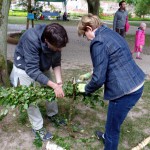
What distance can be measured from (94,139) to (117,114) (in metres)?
0.94

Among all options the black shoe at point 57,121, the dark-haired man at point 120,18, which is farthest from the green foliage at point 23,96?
the dark-haired man at point 120,18

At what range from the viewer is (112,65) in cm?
254

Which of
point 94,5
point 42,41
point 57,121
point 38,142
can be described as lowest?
point 38,142

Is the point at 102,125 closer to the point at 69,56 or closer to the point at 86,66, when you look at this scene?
the point at 86,66

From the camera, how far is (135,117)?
4254 millimetres

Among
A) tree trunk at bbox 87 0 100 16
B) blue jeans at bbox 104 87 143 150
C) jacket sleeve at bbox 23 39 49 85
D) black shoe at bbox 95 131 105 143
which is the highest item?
tree trunk at bbox 87 0 100 16

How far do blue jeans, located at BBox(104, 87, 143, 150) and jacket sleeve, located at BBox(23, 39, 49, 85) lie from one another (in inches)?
30.4

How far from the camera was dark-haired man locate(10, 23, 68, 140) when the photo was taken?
2661mm

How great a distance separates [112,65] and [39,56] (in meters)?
0.88

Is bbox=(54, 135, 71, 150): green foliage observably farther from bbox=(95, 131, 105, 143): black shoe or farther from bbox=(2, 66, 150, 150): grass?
bbox=(95, 131, 105, 143): black shoe

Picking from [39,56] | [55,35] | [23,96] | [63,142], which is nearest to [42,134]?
[63,142]

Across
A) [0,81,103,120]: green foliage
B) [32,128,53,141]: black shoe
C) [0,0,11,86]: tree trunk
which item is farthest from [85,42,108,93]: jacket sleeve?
[0,0,11,86]: tree trunk

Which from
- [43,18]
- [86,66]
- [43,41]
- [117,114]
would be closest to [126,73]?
[117,114]

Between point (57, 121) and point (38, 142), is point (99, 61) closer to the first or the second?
point (38, 142)
